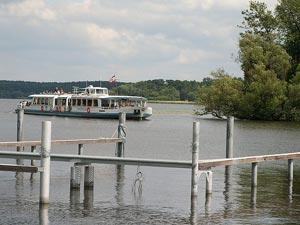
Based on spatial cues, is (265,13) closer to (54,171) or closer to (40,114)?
(40,114)

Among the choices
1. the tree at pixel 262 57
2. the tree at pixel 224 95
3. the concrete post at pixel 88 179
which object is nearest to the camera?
the concrete post at pixel 88 179

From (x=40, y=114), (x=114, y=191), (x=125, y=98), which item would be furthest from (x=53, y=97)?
(x=114, y=191)

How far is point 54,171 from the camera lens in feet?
92.8

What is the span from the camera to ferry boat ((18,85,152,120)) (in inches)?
3556

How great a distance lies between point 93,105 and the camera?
92.6 meters

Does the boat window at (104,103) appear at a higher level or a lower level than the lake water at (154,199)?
higher

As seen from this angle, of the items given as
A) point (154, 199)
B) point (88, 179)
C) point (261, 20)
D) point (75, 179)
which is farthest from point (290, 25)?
point (154, 199)

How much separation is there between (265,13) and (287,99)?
1279 cm

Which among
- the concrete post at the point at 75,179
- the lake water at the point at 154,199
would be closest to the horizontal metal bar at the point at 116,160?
the concrete post at the point at 75,179

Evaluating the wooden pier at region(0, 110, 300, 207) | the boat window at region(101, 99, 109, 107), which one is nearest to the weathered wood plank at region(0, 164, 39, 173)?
the wooden pier at region(0, 110, 300, 207)

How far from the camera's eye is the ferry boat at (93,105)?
90.3 meters

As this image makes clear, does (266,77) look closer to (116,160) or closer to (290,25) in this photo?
(290,25)

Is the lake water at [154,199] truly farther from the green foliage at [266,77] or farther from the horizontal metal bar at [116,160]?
the green foliage at [266,77]

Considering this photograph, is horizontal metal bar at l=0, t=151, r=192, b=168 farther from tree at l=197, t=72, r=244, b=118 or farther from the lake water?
tree at l=197, t=72, r=244, b=118
